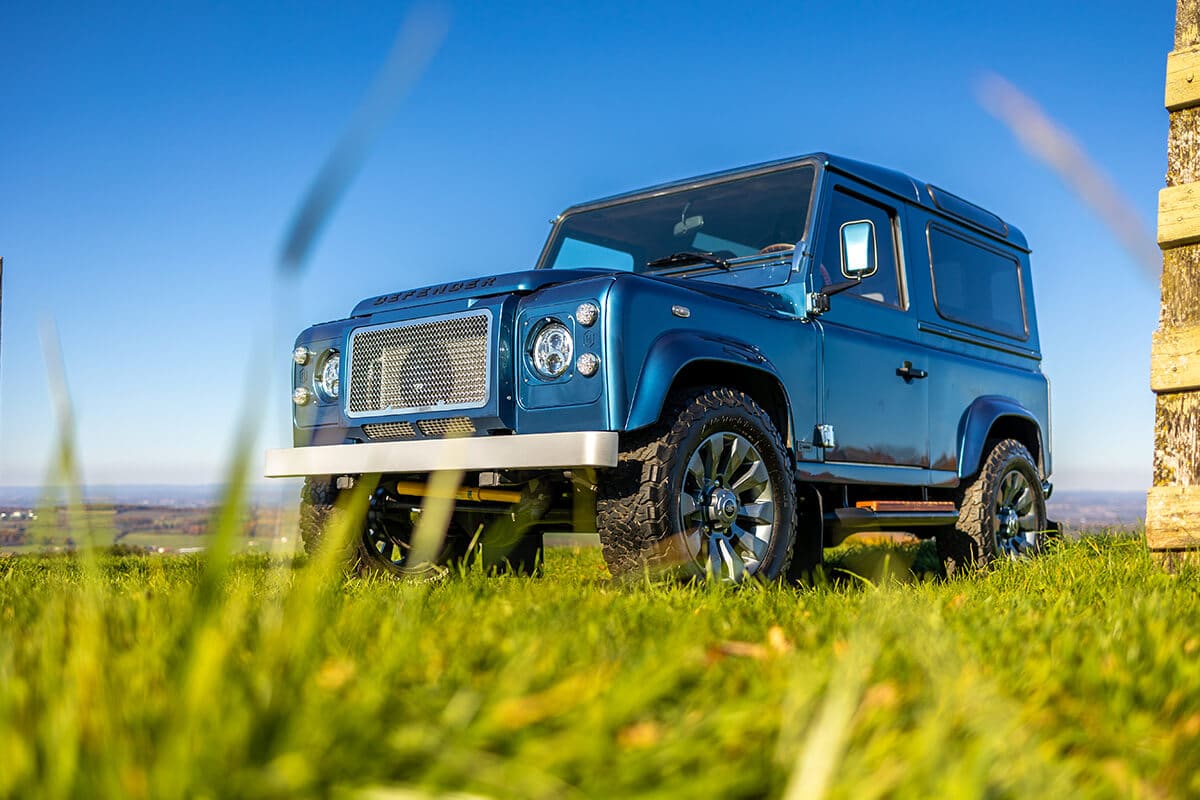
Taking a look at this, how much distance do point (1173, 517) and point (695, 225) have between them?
2.73 m

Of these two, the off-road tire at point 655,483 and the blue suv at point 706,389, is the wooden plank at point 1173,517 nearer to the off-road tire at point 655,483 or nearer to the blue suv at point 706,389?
the blue suv at point 706,389

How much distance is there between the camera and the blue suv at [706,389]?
422 cm

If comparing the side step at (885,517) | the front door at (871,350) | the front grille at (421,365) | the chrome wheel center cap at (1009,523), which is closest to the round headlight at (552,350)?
the front grille at (421,365)

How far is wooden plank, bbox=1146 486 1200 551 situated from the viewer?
4684mm

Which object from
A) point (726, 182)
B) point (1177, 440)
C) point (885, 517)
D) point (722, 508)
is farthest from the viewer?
point (726, 182)

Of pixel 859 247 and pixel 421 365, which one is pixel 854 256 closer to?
pixel 859 247

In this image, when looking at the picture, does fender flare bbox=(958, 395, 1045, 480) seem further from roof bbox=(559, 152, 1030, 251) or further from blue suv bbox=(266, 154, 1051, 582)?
roof bbox=(559, 152, 1030, 251)

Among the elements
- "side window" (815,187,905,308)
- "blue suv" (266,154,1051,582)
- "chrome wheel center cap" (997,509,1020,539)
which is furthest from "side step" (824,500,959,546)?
"side window" (815,187,905,308)

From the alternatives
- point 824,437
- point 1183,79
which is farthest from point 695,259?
point 1183,79

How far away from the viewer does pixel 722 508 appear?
4.46 m

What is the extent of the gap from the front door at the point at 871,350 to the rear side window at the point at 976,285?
1.63 feet

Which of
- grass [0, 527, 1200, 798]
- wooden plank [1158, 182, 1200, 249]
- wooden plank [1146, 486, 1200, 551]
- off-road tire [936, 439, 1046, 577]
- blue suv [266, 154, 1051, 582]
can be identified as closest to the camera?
grass [0, 527, 1200, 798]

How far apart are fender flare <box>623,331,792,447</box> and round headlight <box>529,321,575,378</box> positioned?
307 millimetres

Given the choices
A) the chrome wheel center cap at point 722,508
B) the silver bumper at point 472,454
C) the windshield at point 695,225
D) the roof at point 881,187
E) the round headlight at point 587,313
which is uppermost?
the roof at point 881,187
